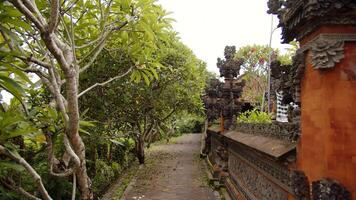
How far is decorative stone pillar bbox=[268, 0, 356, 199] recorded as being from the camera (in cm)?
292

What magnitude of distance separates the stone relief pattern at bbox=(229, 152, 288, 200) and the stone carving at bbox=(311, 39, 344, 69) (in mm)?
2284

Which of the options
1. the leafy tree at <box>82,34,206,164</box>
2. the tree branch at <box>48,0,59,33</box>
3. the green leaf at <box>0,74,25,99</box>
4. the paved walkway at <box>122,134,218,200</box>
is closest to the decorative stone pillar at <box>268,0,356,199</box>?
the tree branch at <box>48,0,59,33</box>

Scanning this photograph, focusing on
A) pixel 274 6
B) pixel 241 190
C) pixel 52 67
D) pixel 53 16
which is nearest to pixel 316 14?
pixel 274 6

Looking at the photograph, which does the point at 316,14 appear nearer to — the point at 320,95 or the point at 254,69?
the point at 320,95

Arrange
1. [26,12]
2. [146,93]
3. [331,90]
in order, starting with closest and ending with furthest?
[26,12], [331,90], [146,93]

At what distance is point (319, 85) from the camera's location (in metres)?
3.13

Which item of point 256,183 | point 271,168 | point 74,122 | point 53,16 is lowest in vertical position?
point 256,183

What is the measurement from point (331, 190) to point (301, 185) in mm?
516

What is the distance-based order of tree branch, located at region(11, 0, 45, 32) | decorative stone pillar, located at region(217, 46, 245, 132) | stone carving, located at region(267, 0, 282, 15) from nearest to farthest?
tree branch, located at region(11, 0, 45, 32) < stone carving, located at region(267, 0, 282, 15) < decorative stone pillar, located at region(217, 46, 245, 132)

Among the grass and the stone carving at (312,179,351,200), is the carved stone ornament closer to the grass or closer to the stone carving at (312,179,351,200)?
the stone carving at (312,179,351,200)

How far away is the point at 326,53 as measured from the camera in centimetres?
304

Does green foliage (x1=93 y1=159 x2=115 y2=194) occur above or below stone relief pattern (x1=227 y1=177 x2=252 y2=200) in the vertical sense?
below

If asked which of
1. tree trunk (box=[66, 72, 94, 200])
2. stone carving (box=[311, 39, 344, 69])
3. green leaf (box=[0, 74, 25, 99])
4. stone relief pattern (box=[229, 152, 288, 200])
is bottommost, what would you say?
stone relief pattern (box=[229, 152, 288, 200])

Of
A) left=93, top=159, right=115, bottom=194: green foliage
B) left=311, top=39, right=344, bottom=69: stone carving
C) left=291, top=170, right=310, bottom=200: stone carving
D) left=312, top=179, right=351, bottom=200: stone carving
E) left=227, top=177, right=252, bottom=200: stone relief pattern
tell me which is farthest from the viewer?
left=93, top=159, right=115, bottom=194: green foliage
